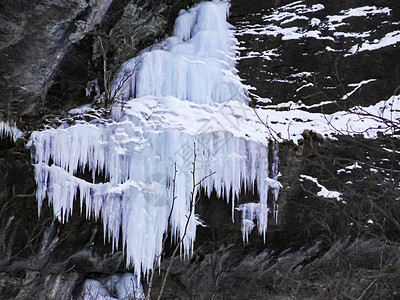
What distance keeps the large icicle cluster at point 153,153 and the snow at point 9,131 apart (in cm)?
34

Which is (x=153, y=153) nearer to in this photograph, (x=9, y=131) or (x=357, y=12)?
(x=9, y=131)

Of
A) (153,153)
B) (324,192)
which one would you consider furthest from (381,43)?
(153,153)

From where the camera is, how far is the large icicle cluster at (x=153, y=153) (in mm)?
6121

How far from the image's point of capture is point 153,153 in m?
6.12

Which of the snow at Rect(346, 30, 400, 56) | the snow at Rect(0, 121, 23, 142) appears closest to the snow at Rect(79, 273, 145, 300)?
the snow at Rect(0, 121, 23, 142)

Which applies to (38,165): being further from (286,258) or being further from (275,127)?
(286,258)

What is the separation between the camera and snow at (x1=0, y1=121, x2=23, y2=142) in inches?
247

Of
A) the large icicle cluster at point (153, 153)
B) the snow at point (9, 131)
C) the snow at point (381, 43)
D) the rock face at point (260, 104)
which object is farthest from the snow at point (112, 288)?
the snow at point (381, 43)

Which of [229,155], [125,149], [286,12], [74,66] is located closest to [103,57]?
[74,66]

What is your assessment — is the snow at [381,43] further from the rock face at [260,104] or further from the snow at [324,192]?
the snow at [324,192]

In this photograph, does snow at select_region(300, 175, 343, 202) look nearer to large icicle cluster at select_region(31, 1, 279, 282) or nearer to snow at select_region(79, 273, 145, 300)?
large icicle cluster at select_region(31, 1, 279, 282)

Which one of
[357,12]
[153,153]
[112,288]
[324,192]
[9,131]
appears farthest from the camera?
[112,288]

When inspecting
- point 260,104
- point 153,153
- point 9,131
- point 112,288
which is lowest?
point 112,288

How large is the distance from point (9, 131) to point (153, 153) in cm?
196
